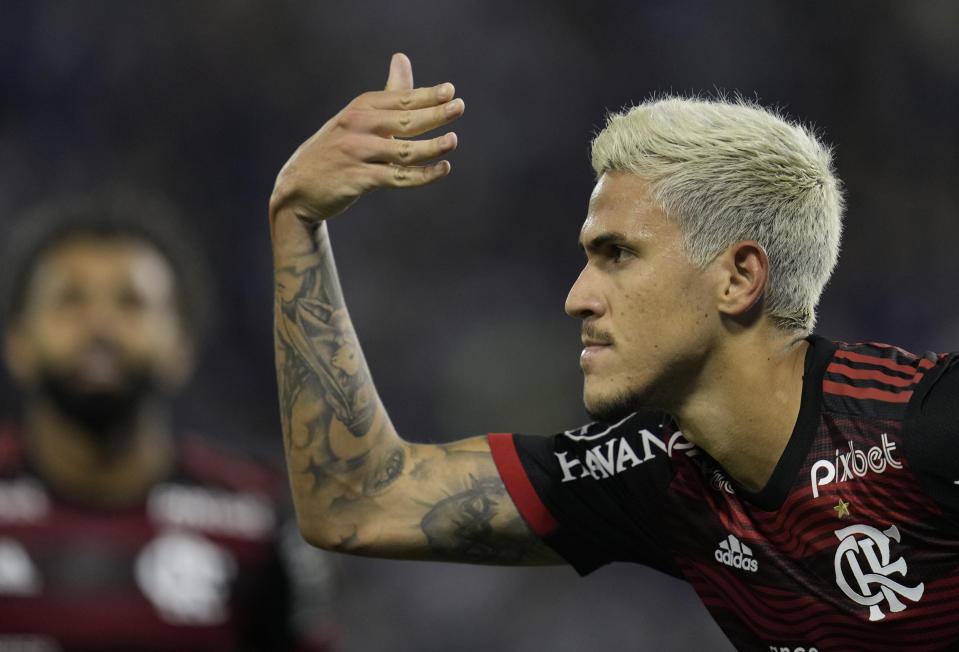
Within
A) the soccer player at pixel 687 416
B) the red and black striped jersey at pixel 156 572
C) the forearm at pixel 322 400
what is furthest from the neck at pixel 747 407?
the red and black striped jersey at pixel 156 572

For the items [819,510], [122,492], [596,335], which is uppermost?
[596,335]

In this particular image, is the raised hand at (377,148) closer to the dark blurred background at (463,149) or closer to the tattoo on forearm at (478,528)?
the tattoo on forearm at (478,528)

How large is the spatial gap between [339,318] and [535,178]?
16.6 feet

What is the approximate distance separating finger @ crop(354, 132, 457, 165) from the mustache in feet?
1.75

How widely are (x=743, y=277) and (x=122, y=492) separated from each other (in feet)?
8.56

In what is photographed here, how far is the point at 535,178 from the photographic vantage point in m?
7.71

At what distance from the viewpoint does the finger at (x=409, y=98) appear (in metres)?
2.47

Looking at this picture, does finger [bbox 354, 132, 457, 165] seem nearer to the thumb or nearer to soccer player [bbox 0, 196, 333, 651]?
the thumb

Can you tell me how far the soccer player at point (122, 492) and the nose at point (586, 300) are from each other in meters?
1.98

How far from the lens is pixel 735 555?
2.67 m

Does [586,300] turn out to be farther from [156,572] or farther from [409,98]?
[156,572]

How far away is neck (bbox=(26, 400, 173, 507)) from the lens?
4305mm

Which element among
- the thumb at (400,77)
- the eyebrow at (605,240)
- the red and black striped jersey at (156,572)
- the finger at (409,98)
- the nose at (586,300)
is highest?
the thumb at (400,77)

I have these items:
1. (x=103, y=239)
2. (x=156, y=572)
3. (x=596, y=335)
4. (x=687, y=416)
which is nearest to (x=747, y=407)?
(x=687, y=416)
